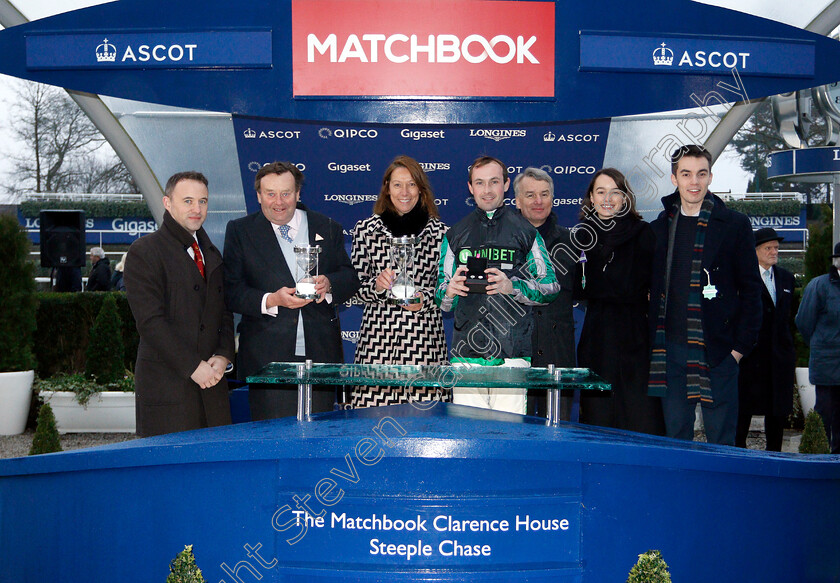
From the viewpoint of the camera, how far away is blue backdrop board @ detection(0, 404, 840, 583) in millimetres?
2619

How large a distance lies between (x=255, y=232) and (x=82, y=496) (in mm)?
1688

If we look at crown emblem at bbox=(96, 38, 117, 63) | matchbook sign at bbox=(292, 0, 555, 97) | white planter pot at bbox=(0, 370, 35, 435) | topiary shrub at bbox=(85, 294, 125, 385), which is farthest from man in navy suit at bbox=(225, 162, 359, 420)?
white planter pot at bbox=(0, 370, 35, 435)

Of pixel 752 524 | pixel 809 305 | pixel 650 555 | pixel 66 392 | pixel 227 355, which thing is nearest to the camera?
pixel 650 555

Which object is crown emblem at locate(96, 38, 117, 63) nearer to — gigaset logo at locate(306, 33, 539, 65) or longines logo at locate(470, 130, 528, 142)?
gigaset logo at locate(306, 33, 539, 65)

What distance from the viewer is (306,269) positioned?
387 cm

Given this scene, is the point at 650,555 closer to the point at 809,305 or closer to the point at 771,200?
the point at 809,305

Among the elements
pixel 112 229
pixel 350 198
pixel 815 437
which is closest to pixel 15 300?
pixel 350 198

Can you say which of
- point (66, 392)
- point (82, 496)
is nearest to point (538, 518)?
point (82, 496)

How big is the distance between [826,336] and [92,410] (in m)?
6.55

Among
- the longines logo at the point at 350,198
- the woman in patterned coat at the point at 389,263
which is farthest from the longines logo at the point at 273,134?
the woman in patterned coat at the point at 389,263

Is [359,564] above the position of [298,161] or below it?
below

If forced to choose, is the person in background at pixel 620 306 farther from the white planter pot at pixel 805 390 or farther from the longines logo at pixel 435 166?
the white planter pot at pixel 805 390

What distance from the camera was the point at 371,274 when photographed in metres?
4.48

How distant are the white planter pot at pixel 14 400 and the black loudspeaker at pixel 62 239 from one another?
12.0 feet
